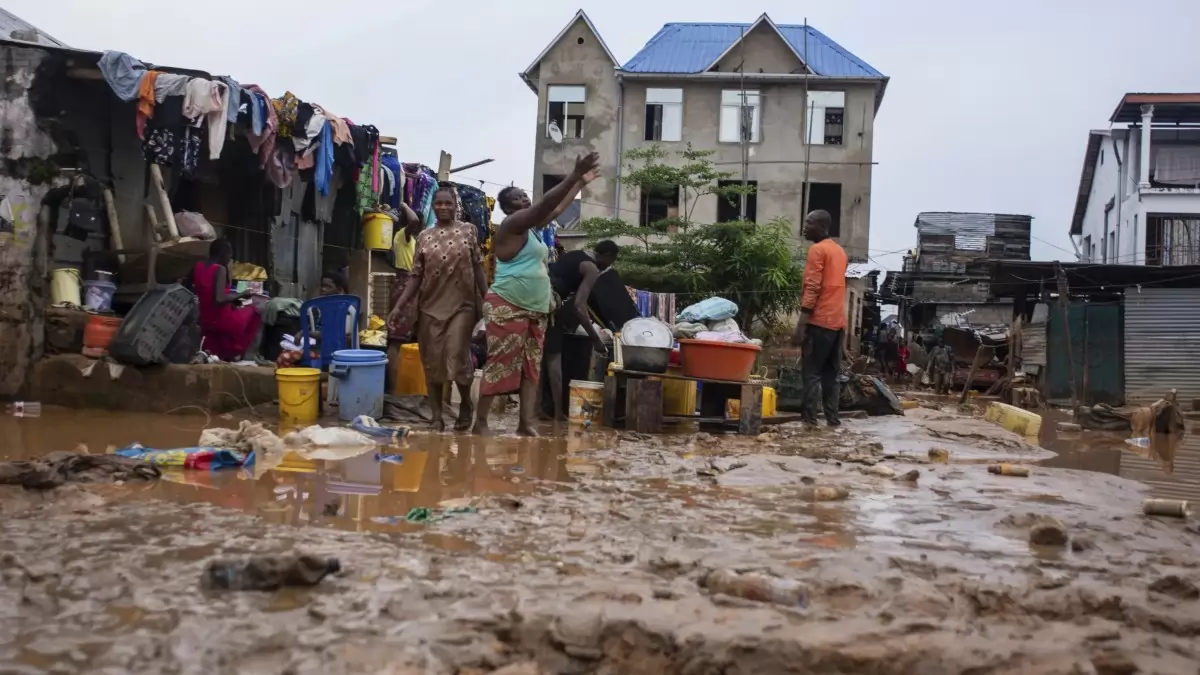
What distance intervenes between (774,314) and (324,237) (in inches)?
509

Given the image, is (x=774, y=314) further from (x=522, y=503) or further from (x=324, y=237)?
(x=522, y=503)

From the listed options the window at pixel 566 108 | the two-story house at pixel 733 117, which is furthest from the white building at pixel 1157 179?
the window at pixel 566 108

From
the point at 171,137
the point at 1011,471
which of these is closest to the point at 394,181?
the point at 171,137

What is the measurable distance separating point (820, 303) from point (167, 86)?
6.36 meters

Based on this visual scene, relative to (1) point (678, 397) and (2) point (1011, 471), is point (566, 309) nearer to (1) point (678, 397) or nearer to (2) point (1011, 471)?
Result: (1) point (678, 397)

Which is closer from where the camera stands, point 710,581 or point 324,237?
point 710,581

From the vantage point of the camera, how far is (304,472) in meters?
4.71

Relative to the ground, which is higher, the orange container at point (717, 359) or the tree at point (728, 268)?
the tree at point (728, 268)

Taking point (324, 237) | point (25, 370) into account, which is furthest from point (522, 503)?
point (324, 237)

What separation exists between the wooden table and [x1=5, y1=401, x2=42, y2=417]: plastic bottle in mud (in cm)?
457

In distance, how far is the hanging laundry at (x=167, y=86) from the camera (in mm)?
8945

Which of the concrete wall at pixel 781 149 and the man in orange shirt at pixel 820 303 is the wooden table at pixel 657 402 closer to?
the man in orange shirt at pixel 820 303

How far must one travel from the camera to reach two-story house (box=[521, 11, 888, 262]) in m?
31.0

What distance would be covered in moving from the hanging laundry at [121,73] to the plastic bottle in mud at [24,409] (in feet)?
9.47
